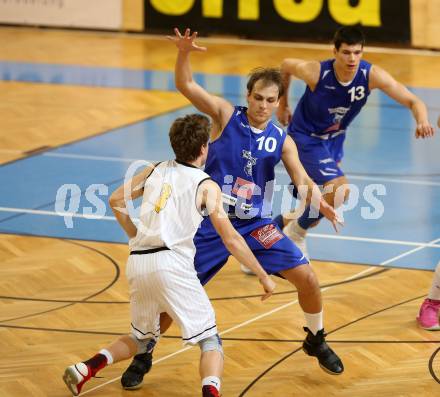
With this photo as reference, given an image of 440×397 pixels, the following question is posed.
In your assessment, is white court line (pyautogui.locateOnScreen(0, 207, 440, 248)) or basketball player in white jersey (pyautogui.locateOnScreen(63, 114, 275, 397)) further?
white court line (pyautogui.locateOnScreen(0, 207, 440, 248))

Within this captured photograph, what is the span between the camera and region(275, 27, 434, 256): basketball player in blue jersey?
831 centimetres

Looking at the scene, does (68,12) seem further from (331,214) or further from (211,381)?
(211,381)

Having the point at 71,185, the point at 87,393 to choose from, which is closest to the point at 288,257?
the point at 87,393

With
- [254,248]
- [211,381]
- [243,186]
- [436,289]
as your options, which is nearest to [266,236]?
[254,248]

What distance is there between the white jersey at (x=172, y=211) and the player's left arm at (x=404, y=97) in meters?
2.51

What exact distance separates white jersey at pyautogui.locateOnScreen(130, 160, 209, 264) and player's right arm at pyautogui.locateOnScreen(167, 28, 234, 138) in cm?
82

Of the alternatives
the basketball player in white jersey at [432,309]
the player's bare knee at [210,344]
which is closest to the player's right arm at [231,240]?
the player's bare knee at [210,344]

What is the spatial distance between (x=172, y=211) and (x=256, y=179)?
0.98 m

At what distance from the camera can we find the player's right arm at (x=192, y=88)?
635 centimetres

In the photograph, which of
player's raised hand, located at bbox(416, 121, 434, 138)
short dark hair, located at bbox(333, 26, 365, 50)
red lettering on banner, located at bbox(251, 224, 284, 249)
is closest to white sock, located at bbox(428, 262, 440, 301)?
player's raised hand, located at bbox(416, 121, 434, 138)

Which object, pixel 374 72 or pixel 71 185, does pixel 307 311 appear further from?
pixel 71 185

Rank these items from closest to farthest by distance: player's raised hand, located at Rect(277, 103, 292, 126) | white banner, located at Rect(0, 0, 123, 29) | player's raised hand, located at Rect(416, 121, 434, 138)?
1. player's raised hand, located at Rect(416, 121, 434, 138)
2. player's raised hand, located at Rect(277, 103, 292, 126)
3. white banner, located at Rect(0, 0, 123, 29)

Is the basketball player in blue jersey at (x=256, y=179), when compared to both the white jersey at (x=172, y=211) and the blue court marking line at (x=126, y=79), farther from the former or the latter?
the blue court marking line at (x=126, y=79)

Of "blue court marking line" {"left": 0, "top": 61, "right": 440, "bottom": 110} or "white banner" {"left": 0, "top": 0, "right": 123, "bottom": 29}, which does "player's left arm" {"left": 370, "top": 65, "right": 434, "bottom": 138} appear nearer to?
"blue court marking line" {"left": 0, "top": 61, "right": 440, "bottom": 110}
